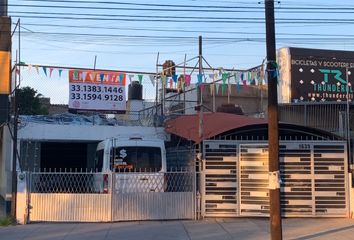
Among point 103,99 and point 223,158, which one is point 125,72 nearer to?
point 103,99

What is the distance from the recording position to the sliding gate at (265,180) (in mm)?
15156

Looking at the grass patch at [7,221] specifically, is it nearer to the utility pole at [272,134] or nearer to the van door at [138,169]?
the van door at [138,169]

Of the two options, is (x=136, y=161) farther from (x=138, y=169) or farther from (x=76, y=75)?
(x=76, y=75)

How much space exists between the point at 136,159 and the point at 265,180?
379cm

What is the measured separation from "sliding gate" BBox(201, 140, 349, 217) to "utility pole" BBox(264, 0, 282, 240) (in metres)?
3.62

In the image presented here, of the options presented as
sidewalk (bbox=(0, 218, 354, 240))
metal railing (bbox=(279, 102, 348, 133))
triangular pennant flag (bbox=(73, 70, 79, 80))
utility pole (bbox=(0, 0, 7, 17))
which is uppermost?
utility pole (bbox=(0, 0, 7, 17))

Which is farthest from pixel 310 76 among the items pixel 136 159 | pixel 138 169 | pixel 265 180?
pixel 138 169

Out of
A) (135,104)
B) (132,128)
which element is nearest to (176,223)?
(132,128)

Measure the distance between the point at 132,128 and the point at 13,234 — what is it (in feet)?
25.9

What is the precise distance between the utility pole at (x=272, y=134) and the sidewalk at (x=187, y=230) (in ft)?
3.61

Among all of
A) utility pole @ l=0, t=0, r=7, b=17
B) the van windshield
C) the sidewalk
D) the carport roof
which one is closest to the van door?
the van windshield

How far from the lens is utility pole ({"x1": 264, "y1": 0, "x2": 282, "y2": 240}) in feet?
37.4

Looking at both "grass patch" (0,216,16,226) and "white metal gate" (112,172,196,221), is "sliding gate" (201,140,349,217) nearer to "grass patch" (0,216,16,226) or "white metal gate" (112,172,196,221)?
"white metal gate" (112,172,196,221)

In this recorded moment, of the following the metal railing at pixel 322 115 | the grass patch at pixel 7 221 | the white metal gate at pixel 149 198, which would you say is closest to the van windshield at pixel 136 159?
the white metal gate at pixel 149 198
